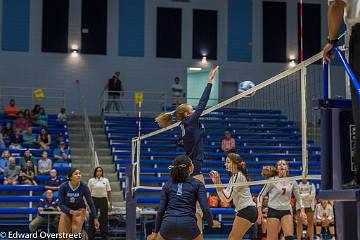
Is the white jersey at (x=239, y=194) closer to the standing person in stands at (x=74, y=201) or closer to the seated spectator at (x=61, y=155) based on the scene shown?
the standing person in stands at (x=74, y=201)

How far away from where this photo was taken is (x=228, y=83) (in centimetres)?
2430

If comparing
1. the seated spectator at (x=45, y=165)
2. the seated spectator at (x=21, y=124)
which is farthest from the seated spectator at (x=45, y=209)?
the seated spectator at (x=21, y=124)

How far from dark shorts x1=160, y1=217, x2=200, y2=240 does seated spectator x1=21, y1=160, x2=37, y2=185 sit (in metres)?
11.0

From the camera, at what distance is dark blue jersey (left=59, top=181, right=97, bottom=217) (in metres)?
10.4

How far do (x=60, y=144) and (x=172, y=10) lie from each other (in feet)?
30.0

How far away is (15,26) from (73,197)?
14.0 meters

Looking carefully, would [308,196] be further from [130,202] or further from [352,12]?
[352,12]

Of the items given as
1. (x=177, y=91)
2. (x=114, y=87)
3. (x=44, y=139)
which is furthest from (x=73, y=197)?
(x=177, y=91)

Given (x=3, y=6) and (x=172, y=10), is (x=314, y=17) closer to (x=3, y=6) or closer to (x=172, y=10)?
(x=172, y=10)

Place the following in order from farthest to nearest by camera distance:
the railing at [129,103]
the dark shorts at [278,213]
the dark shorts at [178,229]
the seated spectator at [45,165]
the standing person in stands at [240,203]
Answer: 1. the railing at [129,103]
2. the seated spectator at [45,165]
3. the dark shorts at [278,213]
4. the standing person in stands at [240,203]
5. the dark shorts at [178,229]

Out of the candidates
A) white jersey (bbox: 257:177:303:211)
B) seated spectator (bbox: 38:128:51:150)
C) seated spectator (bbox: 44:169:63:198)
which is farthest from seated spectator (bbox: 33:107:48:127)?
white jersey (bbox: 257:177:303:211)

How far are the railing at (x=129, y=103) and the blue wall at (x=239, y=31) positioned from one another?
141 inches

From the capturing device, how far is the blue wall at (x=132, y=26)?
23734 mm

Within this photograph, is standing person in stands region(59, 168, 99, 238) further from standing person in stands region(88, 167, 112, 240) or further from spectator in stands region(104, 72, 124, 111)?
spectator in stands region(104, 72, 124, 111)
